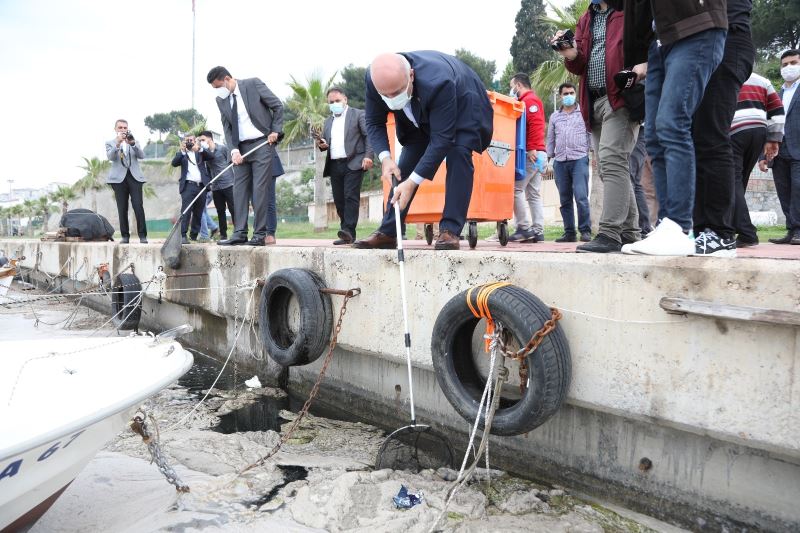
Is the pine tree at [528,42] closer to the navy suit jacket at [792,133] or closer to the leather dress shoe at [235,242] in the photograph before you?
the navy suit jacket at [792,133]

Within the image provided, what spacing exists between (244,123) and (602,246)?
4.34 meters

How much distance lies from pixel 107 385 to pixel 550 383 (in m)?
2.20

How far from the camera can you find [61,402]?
107 inches

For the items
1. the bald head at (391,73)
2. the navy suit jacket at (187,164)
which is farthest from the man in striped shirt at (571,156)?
the navy suit jacket at (187,164)

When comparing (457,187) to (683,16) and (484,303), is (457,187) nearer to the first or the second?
(484,303)

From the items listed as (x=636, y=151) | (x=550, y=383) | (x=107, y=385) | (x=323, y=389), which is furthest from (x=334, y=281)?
(x=636, y=151)

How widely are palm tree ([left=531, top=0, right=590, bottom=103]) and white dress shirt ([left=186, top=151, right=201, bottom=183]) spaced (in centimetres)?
761

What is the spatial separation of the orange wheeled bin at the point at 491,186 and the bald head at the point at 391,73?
3.03 ft

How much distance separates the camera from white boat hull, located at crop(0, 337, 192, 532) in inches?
93.4

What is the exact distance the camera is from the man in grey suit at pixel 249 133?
6.21 meters

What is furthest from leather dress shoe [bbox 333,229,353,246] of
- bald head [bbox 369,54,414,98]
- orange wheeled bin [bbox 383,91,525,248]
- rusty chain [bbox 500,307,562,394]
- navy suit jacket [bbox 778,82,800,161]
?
navy suit jacket [bbox 778,82,800,161]

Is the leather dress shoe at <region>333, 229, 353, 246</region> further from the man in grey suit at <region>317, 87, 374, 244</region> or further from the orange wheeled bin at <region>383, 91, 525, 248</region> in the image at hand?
the orange wheeled bin at <region>383, 91, 525, 248</region>

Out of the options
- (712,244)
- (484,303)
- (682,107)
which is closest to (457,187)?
(484,303)

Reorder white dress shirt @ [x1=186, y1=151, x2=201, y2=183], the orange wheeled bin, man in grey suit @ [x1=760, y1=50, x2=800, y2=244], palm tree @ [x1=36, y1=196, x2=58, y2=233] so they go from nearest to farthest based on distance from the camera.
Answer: the orange wheeled bin
man in grey suit @ [x1=760, y1=50, x2=800, y2=244]
white dress shirt @ [x1=186, y1=151, x2=201, y2=183]
palm tree @ [x1=36, y1=196, x2=58, y2=233]
